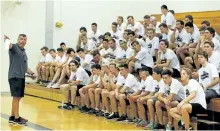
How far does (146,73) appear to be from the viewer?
30.2 ft

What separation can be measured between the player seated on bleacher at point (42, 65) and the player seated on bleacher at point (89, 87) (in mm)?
3584

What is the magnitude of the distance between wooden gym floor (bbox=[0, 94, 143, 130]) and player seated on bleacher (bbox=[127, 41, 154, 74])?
176 cm

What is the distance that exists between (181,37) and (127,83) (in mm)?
2272

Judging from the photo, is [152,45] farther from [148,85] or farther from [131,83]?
[148,85]

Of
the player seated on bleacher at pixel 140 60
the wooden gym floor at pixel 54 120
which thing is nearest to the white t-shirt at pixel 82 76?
the wooden gym floor at pixel 54 120

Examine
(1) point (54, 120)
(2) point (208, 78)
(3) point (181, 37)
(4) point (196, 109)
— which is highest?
(3) point (181, 37)

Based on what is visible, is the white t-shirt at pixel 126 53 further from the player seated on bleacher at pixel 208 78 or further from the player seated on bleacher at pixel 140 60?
the player seated on bleacher at pixel 208 78

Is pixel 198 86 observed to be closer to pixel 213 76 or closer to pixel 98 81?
pixel 213 76

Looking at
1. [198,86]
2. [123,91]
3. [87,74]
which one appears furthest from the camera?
[87,74]

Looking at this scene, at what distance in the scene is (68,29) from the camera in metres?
15.5

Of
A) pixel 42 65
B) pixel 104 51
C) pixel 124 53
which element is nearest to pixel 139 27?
pixel 104 51

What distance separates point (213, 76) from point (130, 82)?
6.89 ft

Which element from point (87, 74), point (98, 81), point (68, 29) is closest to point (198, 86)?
point (98, 81)

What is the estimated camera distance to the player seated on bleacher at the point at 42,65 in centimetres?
1403
